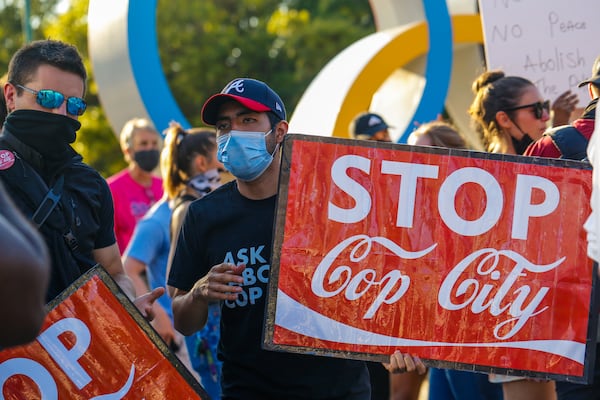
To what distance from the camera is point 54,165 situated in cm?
370

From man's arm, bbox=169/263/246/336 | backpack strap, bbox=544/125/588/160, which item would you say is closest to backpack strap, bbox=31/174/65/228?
man's arm, bbox=169/263/246/336

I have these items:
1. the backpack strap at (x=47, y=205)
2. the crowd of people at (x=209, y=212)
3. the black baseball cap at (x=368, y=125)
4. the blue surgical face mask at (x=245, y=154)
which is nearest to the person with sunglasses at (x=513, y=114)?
the crowd of people at (x=209, y=212)

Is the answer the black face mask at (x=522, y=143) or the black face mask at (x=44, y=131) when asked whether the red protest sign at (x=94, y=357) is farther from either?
the black face mask at (x=522, y=143)

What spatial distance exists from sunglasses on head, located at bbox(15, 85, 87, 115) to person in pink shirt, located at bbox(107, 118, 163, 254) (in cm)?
352

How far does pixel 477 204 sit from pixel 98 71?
6110mm

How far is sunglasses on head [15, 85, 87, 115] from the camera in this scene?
367cm

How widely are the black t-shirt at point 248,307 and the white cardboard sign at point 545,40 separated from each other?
109 inches

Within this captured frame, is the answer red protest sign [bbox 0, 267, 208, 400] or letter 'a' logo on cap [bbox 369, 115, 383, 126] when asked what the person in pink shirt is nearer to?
letter 'a' logo on cap [bbox 369, 115, 383, 126]

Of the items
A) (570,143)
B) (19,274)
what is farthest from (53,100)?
(19,274)

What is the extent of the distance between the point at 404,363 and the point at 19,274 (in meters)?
2.01

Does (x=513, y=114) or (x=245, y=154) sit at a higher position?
(x=513, y=114)

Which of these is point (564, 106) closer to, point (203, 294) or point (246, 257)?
point (246, 257)

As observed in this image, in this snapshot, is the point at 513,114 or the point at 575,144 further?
the point at 513,114

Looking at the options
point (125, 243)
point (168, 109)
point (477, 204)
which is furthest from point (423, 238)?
point (168, 109)
